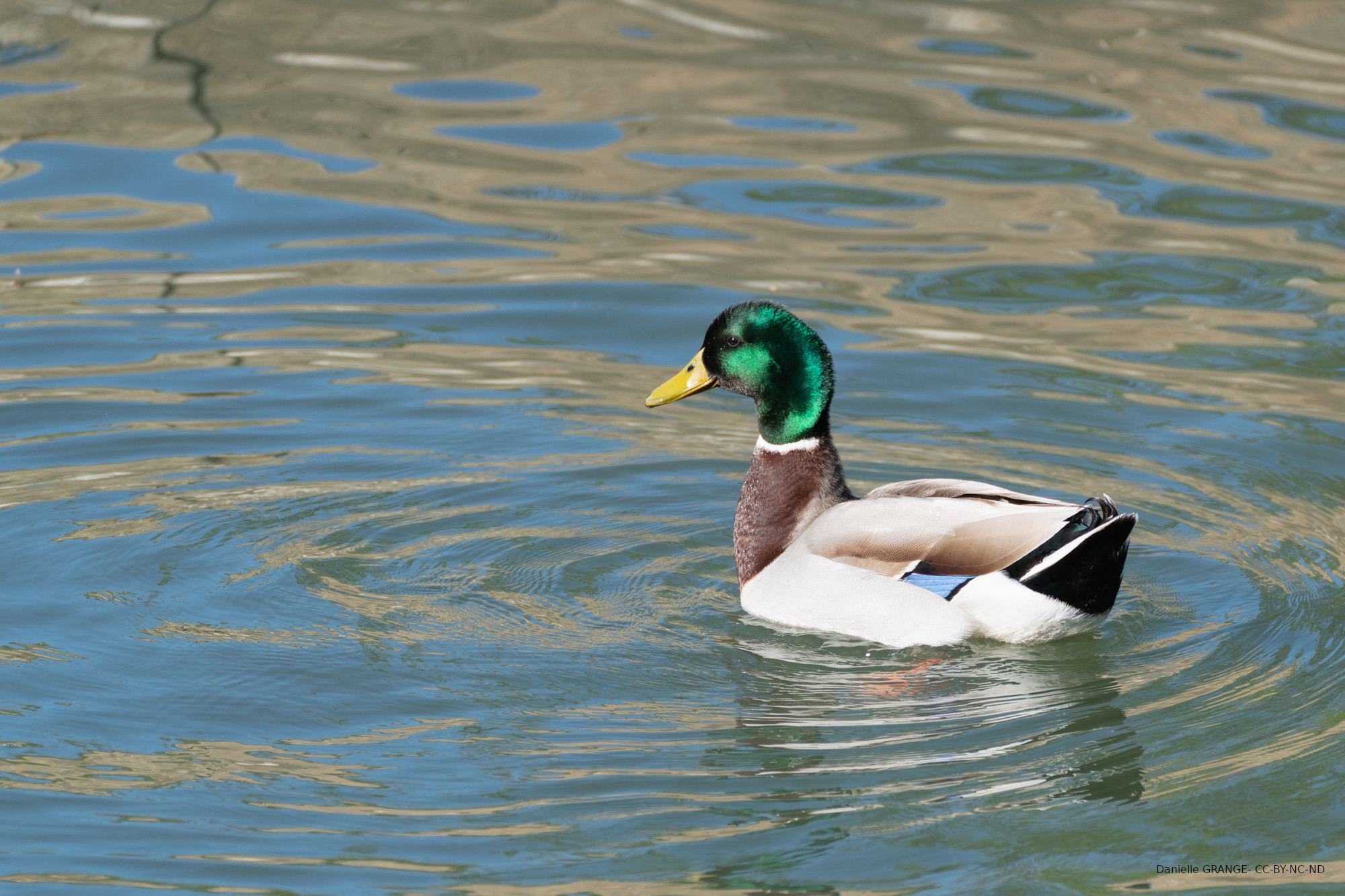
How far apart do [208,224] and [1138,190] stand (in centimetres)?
617

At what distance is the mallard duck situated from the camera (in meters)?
5.99

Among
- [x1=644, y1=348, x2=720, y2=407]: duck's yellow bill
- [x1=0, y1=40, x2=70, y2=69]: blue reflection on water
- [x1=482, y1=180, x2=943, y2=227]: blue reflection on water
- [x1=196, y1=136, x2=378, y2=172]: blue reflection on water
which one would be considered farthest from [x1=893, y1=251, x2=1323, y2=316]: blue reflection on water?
[x1=0, y1=40, x2=70, y2=69]: blue reflection on water

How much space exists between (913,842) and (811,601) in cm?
168

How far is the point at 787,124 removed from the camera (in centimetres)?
1316

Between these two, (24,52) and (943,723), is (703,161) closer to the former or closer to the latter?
(24,52)

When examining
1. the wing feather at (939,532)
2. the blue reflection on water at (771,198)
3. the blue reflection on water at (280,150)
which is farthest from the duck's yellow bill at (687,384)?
the blue reflection on water at (280,150)

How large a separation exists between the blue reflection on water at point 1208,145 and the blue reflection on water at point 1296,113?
408 millimetres

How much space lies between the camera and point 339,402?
8.60 meters

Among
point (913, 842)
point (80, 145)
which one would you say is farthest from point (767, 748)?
point (80, 145)

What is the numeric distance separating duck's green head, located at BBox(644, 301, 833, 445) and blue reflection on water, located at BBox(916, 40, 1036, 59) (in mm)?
7882

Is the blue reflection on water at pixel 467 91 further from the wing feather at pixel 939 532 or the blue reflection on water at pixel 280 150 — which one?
the wing feather at pixel 939 532

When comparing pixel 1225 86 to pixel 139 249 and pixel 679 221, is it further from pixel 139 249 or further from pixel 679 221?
pixel 139 249

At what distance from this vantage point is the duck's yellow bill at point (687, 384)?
705 cm

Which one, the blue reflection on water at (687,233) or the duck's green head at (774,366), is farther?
the blue reflection on water at (687,233)
